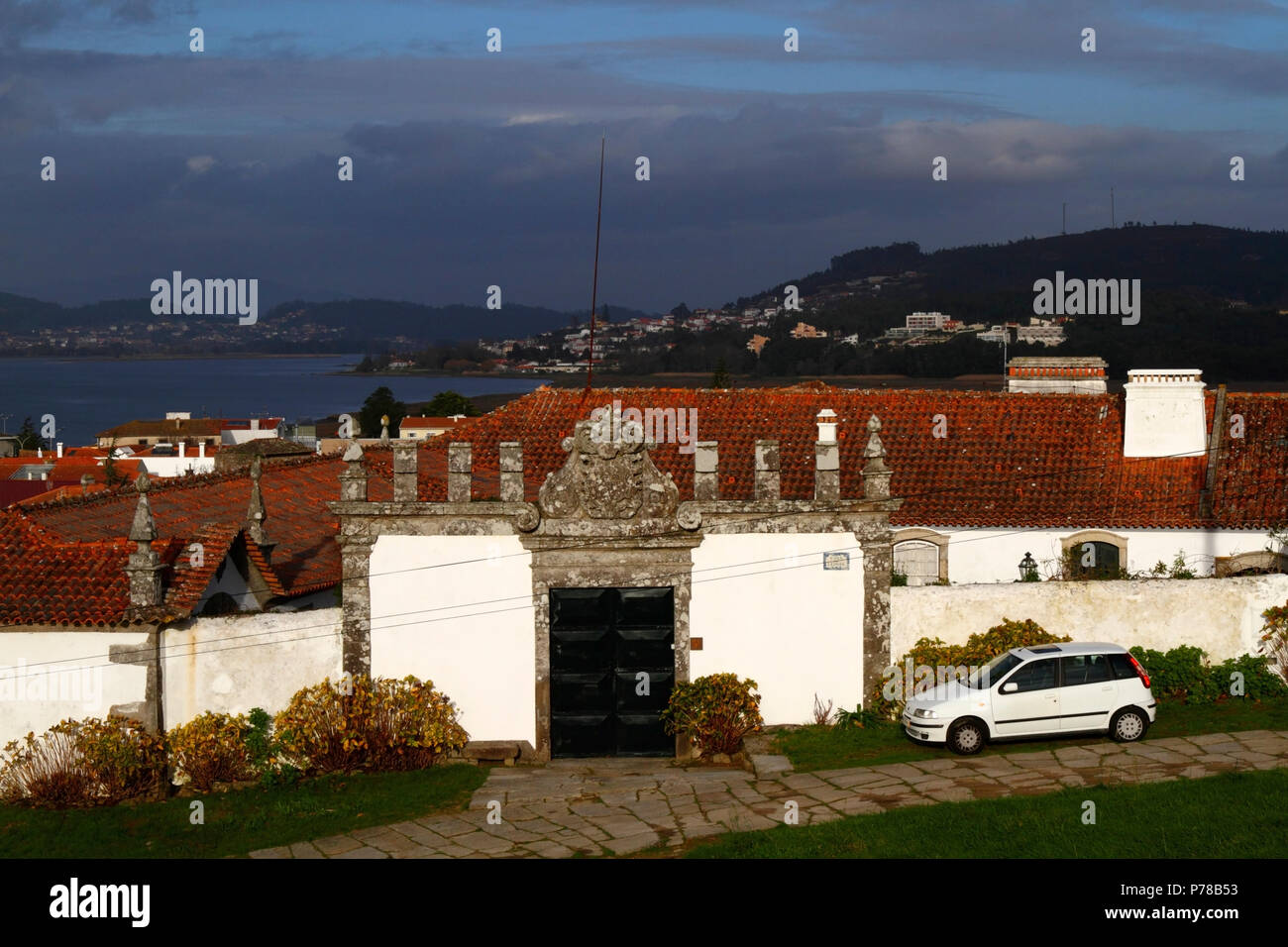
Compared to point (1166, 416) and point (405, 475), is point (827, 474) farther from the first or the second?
point (1166, 416)

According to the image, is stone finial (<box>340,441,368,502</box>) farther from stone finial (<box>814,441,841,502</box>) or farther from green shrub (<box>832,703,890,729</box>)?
green shrub (<box>832,703,890,729</box>)

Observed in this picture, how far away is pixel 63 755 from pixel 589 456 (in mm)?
8194

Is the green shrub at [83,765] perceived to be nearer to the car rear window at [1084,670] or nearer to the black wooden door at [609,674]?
the black wooden door at [609,674]

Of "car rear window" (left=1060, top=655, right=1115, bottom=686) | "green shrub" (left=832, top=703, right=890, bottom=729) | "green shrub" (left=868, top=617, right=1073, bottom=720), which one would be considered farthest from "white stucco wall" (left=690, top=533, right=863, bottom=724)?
"car rear window" (left=1060, top=655, right=1115, bottom=686)

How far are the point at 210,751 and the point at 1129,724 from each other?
12525 millimetres

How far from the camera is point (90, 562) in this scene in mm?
18656

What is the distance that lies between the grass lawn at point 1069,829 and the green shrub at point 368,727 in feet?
18.5

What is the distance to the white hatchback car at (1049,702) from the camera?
1733 centimetres

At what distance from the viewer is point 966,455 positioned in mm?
28031

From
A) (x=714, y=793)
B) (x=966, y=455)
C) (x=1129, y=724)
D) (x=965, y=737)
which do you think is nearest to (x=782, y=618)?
(x=965, y=737)

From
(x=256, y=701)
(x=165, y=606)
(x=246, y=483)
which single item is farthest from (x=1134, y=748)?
(x=246, y=483)

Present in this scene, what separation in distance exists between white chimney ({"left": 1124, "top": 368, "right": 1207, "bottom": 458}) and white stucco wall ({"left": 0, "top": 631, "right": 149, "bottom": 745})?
20.5 m

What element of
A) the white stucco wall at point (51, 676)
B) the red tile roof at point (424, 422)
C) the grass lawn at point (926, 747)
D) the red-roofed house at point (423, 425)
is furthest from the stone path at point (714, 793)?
the red tile roof at point (424, 422)
